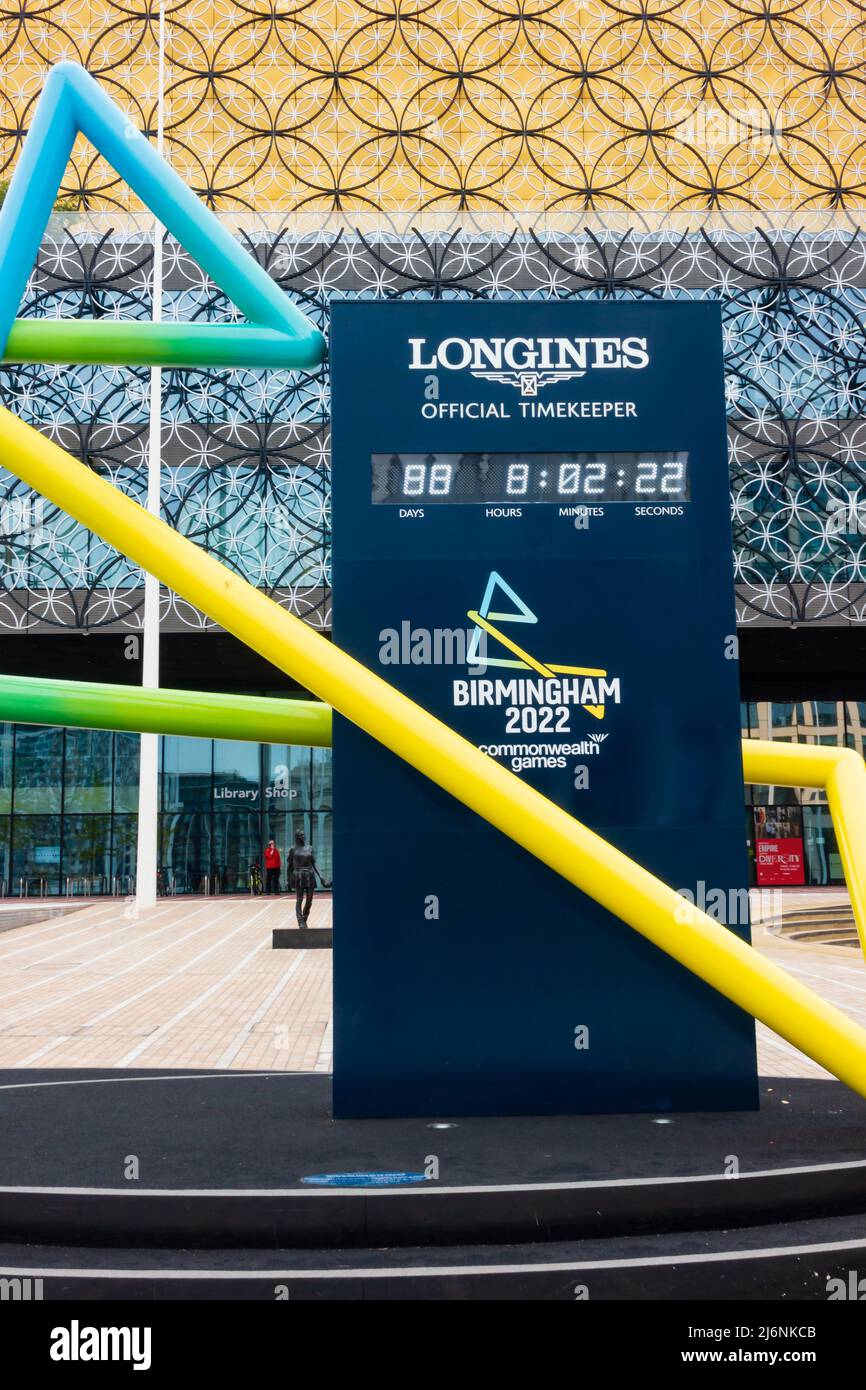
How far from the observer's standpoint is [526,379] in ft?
23.8

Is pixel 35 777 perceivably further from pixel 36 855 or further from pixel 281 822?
pixel 281 822

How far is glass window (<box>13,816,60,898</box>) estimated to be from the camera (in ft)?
123

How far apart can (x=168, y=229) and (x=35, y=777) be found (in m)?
33.2

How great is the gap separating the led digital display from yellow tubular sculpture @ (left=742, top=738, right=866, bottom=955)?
1.74m

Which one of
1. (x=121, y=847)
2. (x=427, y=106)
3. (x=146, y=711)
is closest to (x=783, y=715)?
(x=427, y=106)

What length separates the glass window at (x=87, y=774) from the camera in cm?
3753

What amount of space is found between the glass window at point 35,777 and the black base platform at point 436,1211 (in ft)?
108

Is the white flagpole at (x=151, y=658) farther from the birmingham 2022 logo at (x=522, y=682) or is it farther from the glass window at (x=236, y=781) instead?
the birmingham 2022 logo at (x=522, y=682)

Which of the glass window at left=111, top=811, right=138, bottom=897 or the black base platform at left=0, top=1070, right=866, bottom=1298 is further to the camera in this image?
the glass window at left=111, top=811, right=138, bottom=897

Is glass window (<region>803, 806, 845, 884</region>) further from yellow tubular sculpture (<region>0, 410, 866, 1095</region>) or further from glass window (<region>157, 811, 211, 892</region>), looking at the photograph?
yellow tubular sculpture (<region>0, 410, 866, 1095</region>)

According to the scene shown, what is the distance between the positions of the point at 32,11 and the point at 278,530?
16.5 meters

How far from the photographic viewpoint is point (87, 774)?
1484 inches

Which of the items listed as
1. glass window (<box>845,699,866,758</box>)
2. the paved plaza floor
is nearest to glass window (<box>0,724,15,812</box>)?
the paved plaza floor

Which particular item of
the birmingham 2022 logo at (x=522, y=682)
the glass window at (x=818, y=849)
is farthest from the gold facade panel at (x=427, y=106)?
the birmingham 2022 logo at (x=522, y=682)
